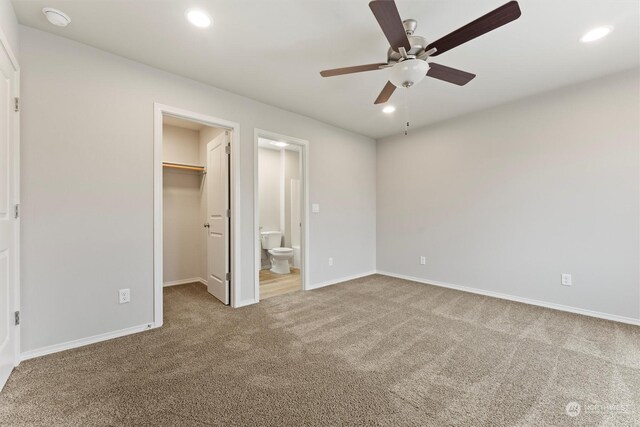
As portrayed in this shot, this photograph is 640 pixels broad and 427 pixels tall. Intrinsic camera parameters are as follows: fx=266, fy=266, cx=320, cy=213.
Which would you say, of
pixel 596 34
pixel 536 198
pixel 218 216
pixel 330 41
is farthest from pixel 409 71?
pixel 218 216

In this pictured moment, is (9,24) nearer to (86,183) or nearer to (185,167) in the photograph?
(86,183)

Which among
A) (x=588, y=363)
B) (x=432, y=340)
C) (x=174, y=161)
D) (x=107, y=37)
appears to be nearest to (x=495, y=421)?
(x=432, y=340)

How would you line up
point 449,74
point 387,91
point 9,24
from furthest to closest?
1. point 387,91
2. point 449,74
3. point 9,24

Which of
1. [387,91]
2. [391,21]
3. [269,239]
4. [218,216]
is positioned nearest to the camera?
[391,21]

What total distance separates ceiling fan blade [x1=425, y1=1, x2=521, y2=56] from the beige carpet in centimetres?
213

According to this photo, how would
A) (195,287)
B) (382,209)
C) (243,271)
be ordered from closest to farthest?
(243,271) < (195,287) < (382,209)

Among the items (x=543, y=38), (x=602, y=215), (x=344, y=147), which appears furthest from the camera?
(x=344, y=147)

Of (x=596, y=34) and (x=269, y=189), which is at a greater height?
(x=596, y=34)

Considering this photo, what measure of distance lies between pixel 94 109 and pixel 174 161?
6.31 feet

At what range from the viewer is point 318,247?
399 cm

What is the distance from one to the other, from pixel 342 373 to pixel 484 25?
2302 millimetres

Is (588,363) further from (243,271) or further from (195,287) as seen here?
(195,287)

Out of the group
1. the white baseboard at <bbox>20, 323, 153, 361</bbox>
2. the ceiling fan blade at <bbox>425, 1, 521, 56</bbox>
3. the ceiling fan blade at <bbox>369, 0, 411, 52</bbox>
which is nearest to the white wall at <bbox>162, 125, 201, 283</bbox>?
the white baseboard at <bbox>20, 323, 153, 361</bbox>

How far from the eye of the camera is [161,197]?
8.51ft
